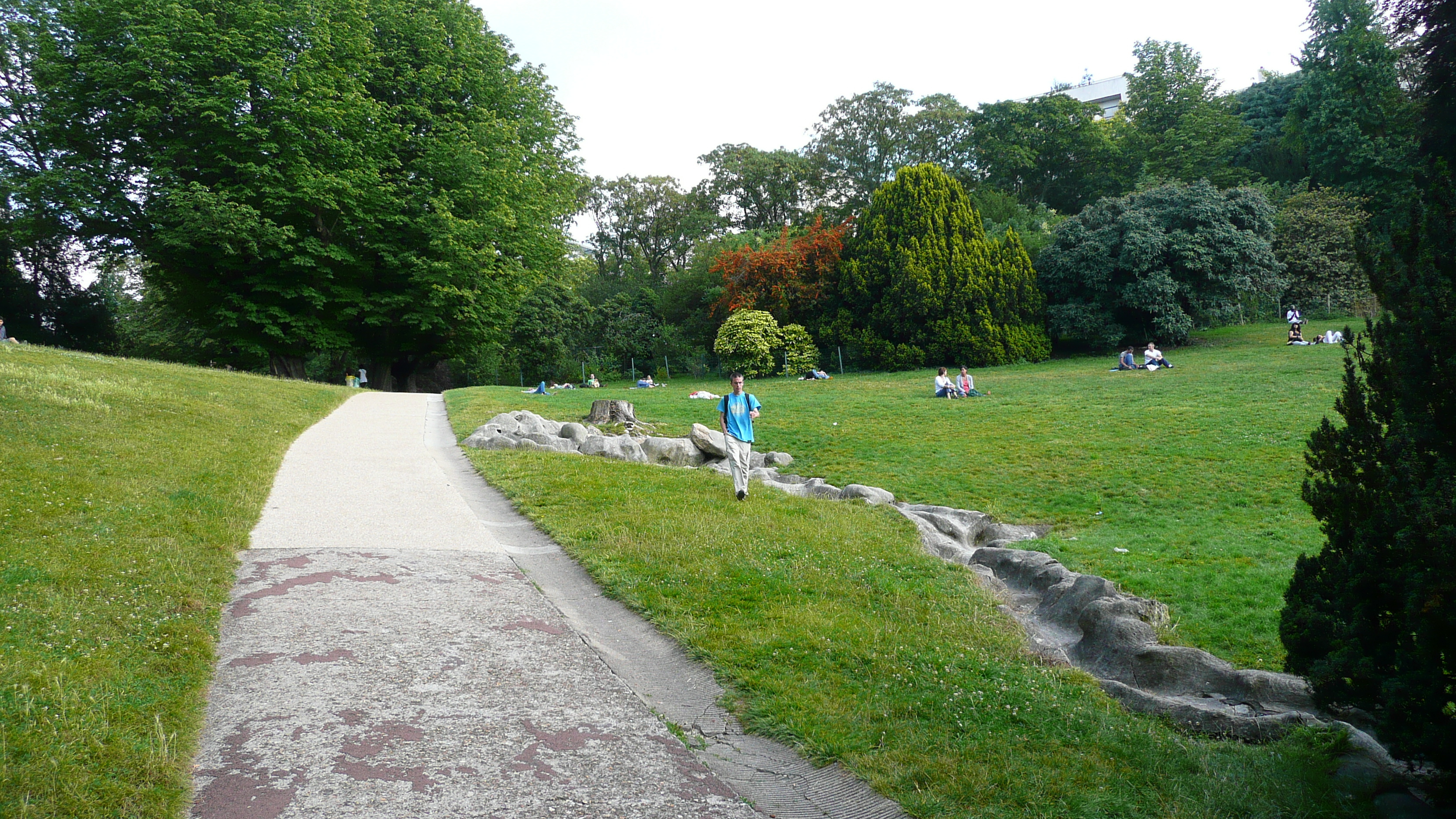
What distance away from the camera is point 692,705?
5.54 meters

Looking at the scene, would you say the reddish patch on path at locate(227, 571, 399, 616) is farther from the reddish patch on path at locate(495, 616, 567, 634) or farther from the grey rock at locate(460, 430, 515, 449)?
the grey rock at locate(460, 430, 515, 449)

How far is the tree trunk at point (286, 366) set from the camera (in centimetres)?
3288

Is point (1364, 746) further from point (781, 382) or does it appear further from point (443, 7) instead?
point (443, 7)

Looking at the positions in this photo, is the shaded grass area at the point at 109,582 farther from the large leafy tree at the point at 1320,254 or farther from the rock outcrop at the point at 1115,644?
the large leafy tree at the point at 1320,254

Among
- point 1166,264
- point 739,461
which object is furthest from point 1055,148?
point 739,461

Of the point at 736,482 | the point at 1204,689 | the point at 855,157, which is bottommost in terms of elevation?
the point at 1204,689

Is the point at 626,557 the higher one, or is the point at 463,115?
the point at 463,115

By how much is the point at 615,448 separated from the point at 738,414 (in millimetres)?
5050

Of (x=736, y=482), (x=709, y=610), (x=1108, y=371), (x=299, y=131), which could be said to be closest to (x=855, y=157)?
(x=1108, y=371)

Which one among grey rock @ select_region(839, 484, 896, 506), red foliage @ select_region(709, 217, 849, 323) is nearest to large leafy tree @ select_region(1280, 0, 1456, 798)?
grey rock @ select_region(839, 484, 896, 506)

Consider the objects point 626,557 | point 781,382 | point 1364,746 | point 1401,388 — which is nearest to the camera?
point 1401,388

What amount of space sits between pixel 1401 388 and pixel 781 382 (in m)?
29.8

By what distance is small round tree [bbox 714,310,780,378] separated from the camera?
3800cm

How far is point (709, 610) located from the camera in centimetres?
710
